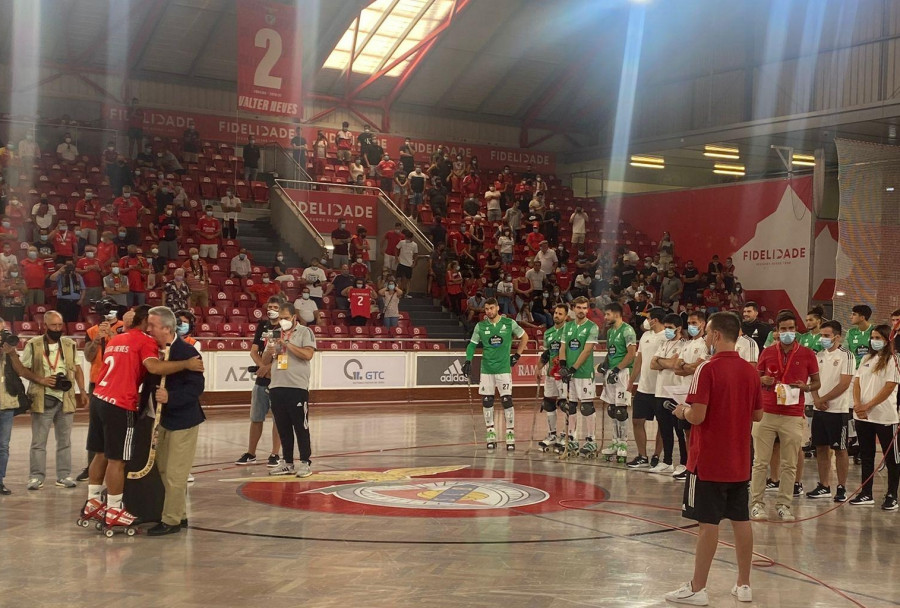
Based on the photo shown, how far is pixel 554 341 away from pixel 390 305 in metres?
9.73

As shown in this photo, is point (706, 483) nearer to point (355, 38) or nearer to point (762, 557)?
point (762, 557)

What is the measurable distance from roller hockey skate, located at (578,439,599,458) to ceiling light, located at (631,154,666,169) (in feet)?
72.1

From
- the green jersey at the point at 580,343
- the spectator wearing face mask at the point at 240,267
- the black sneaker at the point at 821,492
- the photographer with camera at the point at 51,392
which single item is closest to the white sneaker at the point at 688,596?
the black sneaker at the point at 821,492

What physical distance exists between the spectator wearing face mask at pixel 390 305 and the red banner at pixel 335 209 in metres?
4.51

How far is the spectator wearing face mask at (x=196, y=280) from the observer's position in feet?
69.9

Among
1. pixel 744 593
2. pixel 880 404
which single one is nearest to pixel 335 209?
pixel 880 404

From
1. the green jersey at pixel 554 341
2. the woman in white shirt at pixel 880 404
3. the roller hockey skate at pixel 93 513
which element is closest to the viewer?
the roller hockey skate at pixel 93 513

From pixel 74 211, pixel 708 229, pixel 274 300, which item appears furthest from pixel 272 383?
pixel 708 229

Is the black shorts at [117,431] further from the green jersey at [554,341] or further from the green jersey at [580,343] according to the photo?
the green jersey at [554,341]

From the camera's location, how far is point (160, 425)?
27.5 ft

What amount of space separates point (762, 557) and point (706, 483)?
5.61 ft

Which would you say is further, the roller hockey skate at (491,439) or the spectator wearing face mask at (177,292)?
the spectator wearing face mask at (177,292)

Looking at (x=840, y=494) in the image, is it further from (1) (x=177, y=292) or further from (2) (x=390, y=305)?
(2) (x=390, y=305)

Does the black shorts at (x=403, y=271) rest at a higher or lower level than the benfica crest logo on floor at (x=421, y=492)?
higher
